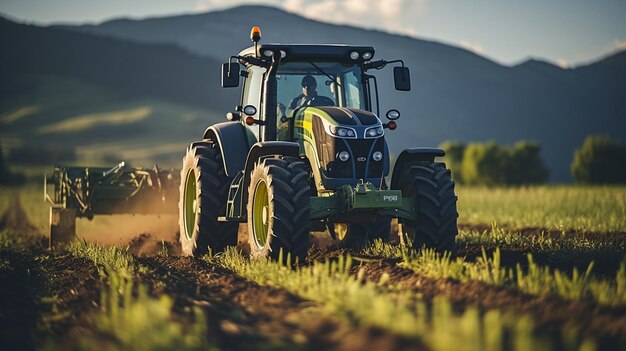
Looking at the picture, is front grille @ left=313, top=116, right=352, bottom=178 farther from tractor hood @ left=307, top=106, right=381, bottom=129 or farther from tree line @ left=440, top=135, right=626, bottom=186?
tree line @ left=440, top=135, right=626, bottom=186

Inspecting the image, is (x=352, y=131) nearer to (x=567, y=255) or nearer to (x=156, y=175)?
(x=567, y=255)

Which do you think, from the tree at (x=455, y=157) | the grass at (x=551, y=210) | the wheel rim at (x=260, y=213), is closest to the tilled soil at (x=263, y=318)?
the wheel rim at (x=260, y=213)

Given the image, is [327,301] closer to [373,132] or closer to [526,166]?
[373,132]

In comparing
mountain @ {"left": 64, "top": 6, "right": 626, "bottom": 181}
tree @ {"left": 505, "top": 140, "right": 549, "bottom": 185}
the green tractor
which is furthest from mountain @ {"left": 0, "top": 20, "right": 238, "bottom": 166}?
the green tractor

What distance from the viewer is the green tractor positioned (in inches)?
350

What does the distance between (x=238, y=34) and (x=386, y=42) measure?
20385 mm

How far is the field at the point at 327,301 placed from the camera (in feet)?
15.6

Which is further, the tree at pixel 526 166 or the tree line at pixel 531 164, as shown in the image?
the tree at pixel 526 166

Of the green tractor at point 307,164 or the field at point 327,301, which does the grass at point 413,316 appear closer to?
the field at point 327,301

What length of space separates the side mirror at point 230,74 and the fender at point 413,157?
→ 220 centimetres

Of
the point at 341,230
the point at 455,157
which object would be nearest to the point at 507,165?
the point at 455,157

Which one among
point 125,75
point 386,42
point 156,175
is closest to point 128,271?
point 156,175

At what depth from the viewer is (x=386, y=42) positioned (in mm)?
113000

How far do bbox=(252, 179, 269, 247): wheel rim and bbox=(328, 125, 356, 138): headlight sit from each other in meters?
1.00
